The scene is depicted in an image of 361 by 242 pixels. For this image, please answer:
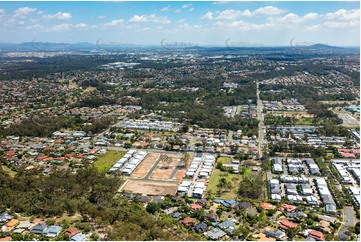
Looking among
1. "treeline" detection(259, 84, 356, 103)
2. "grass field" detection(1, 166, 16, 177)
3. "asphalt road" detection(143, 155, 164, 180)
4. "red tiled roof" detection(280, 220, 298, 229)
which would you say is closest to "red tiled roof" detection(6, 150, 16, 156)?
"grass field" detection(1, 166, 16, 177)

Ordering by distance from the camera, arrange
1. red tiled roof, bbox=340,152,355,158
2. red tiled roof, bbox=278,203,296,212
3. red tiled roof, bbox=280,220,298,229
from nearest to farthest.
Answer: red tiled roof, bbox=280,220,298,229, red tiled roof, bbox=278,203,296,212, red tiled roof, bbox=340,152,355,158

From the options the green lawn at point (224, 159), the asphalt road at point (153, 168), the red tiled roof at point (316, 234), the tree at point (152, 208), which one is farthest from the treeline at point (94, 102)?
the red tiled roof at point (316, 234)

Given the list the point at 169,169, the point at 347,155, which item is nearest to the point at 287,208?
the point at 169,169

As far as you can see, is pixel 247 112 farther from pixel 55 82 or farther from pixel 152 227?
pixel 55 82

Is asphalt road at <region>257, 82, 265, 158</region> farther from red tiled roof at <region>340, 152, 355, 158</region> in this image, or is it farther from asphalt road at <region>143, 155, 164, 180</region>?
asphalt road at <region>143, 155, 164, 180</region>

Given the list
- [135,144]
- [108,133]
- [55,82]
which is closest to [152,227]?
[135,144]

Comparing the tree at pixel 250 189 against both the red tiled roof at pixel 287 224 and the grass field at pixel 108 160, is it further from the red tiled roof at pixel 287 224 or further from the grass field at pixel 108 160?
the grass field at pixel 108 160
